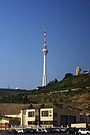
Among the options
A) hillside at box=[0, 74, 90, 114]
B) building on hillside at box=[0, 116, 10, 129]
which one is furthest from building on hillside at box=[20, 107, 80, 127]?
hillside at box=[0, 74, 90, 114]

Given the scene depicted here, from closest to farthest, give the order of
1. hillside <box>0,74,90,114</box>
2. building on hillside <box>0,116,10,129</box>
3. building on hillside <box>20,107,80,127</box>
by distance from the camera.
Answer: building on hillside <box>20,107,80,127</box> → building on hillside <box>0,116,10,129</box> → hillside <box>0,74,90,114</box>

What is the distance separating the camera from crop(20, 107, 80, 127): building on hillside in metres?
126

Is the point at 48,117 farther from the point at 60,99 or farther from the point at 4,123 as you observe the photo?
the point at 60,99

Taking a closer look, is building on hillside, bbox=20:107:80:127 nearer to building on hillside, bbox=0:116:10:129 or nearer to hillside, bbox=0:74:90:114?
building on hillside, bbox=0:116:10:129

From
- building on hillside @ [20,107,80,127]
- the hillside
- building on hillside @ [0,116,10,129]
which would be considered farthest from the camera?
the hillside

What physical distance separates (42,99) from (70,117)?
2193 inches

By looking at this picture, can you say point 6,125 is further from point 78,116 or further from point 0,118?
point 78,116

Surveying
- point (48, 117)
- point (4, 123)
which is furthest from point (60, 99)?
point (4, 123)

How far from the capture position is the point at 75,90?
185000 millimetres

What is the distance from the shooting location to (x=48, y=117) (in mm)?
126625

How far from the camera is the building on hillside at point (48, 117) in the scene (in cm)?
12550

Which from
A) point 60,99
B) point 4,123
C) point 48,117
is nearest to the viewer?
point 48,117

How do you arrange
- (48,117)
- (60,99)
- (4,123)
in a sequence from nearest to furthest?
(48,117) → (4,123) → (60,99)

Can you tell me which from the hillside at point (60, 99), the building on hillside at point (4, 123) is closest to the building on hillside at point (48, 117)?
the building on hillside at point (4, 123)
